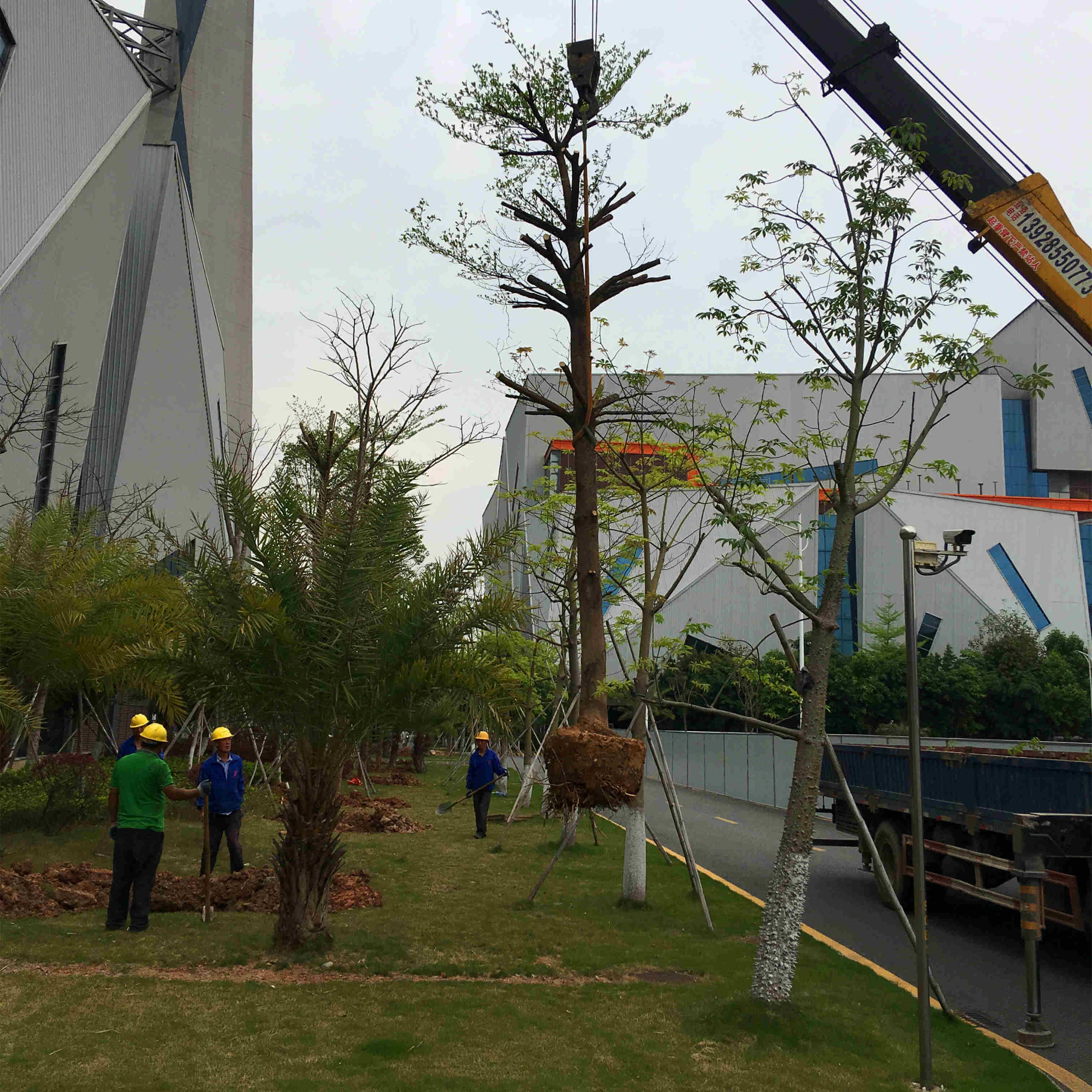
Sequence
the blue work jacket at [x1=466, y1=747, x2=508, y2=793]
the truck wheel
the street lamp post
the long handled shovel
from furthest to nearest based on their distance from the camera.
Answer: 1. the blue work jacket at [x1=466, y1=747, x2=508, y2=793]
2. the truck wheel
3. the long handled shovel
4. the street lamp post

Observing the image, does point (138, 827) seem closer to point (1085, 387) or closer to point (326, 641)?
point (326, 641)

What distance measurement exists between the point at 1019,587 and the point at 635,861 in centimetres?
5575

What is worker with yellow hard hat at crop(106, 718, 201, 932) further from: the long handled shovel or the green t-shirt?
the long handled shovel

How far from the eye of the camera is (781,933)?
24.8 ft

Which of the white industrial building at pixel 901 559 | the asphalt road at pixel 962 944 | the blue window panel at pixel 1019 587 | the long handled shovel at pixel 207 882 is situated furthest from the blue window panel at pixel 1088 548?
the long handled shovel at pixel 207 882

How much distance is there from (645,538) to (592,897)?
4483mm

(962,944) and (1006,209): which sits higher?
(1006,209)

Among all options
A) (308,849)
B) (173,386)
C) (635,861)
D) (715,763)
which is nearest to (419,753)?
(715,763)

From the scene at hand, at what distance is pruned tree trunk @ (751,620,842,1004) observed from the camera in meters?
7.54

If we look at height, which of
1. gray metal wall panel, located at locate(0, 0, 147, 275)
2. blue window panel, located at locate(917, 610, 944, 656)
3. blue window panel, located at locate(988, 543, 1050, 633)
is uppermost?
gray metal wall panel, located at locate(0, 0, 147, 275)

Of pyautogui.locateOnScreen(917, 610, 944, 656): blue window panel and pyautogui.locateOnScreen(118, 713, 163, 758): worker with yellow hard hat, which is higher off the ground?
pyautogui.locateOnScreen(917, 610, 944, 656): blue window panel

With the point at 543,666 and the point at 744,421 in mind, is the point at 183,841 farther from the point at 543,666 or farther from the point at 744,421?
the point at 744,421

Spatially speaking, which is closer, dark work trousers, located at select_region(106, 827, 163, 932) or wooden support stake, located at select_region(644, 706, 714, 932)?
dark work trousers, located at select_region(106, 827, 163, 932)

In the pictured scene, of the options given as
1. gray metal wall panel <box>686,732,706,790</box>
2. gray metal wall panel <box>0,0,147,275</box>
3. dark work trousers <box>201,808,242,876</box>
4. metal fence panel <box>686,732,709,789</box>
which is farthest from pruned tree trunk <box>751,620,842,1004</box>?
gray metal wall panel <box>686,732,706,790</box>
